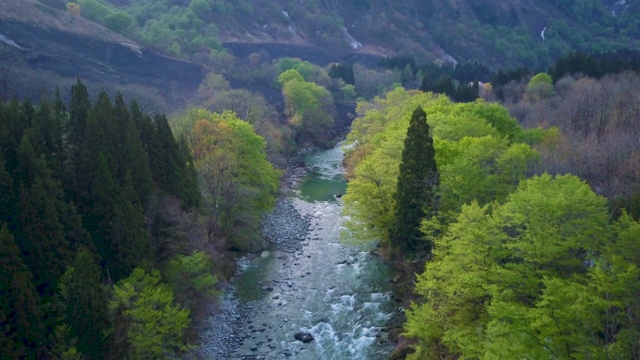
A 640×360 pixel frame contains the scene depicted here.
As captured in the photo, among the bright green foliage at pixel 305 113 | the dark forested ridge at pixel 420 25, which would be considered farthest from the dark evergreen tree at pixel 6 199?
the dark forested ridge at pixel 420 25

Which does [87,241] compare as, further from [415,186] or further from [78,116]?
[415,186]

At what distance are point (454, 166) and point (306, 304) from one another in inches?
449

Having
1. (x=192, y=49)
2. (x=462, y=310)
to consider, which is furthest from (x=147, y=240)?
(x=192, y=49)

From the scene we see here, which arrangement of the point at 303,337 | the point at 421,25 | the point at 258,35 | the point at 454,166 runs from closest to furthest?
the point at 303,337 → the point at 454,166 → the point at 258,35 → the point at 421,25

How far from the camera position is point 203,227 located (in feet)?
101

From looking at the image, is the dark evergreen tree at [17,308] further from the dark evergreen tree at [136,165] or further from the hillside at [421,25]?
the hillside at [421,25]

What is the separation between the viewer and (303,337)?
26641mm

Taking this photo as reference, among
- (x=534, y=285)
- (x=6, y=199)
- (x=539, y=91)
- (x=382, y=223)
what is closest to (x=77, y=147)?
(x=6, y=199)

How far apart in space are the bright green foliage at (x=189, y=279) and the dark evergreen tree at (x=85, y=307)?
524cm

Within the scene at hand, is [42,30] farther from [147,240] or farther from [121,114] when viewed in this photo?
[147,240]

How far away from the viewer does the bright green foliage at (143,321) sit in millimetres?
20672

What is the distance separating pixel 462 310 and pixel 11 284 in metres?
16.4

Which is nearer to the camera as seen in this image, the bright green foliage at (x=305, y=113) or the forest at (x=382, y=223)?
the forest at (x=382, y=223)

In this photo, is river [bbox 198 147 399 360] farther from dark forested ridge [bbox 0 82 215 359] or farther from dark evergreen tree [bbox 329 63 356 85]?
dark evergreen tree [bbox 329 63 356 85]
